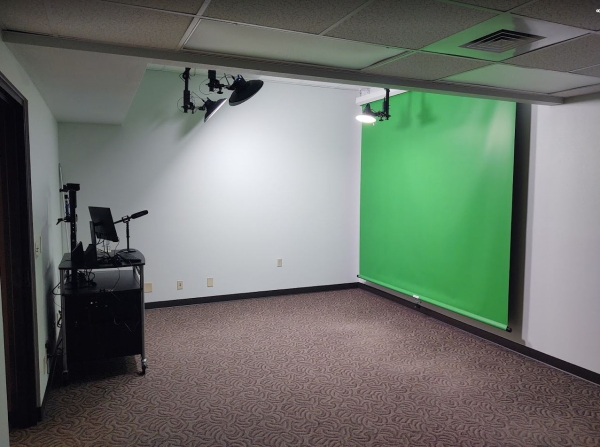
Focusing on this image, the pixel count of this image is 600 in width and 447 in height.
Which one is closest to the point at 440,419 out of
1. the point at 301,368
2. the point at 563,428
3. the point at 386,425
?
the point at 386,425

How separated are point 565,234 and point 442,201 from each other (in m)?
1.25

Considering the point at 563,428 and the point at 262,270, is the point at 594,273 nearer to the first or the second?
the point at 563,428

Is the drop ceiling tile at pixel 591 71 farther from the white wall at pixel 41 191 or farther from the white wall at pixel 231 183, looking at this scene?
the white wall at pixel 231 183

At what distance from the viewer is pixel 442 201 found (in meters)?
4.53

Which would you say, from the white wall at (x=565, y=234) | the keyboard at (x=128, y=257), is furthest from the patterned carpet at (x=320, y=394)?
the keyboard at (x=128, y=257)

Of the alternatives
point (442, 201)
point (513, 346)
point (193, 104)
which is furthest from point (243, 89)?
point (513, 346)

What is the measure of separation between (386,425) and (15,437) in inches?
83.1

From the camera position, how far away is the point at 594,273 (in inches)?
130

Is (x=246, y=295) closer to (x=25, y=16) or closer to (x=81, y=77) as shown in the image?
(x=81, y=77)

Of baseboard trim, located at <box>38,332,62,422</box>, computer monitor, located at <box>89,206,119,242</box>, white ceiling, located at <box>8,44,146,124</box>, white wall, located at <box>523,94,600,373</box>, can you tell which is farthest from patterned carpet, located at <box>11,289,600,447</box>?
white ceiling, located at <box>8,44,146,124</box>

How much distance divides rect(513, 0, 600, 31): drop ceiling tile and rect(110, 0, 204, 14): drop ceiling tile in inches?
49.3

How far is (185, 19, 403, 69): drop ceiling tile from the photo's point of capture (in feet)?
6.68

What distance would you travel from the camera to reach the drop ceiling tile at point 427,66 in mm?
2463

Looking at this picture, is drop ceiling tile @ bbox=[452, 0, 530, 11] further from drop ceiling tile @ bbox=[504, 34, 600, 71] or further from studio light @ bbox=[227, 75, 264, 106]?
studio light @ bbox=[227, 75, 264, 106]
